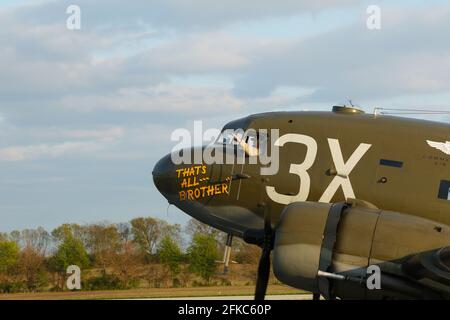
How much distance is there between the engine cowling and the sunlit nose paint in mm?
3513

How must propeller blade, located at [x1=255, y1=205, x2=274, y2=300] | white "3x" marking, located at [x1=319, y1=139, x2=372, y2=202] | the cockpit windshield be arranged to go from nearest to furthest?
propeller blade, located at [x1=255, y1=205, x2=274, y2=300] → white "3x" marking, located at [x1=319, y1=139, x2=372, y2=202] → the cockpit windshield

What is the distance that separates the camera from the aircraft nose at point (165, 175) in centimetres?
1875

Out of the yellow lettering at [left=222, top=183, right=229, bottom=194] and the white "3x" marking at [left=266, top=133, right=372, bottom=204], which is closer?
the white "3x" marking at [left=266, top=133, right=372, bottom=204]

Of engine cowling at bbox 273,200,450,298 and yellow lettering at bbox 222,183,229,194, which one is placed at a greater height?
yellow lettering at bbox 222,183,229,194

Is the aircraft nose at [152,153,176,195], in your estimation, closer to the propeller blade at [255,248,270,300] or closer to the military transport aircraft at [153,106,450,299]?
the military transport aircraft at [153,106,450,299]

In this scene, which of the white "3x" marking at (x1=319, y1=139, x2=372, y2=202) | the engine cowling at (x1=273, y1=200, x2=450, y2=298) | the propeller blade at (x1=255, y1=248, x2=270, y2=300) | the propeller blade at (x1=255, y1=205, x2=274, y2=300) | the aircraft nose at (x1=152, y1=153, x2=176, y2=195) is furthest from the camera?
the aircraft nose at (x1=152, y1=153, x2=176, y2=195)

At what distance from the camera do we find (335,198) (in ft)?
56.2

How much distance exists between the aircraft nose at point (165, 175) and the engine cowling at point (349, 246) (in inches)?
182

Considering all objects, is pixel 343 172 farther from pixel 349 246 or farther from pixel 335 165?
pixel 349 246

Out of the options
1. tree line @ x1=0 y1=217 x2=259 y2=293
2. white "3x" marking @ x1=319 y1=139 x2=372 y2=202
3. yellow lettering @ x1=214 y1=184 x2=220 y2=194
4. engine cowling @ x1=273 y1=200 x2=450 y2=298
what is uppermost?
white "3x" marking @ x1=319 y1=139 x2=372 y2=202

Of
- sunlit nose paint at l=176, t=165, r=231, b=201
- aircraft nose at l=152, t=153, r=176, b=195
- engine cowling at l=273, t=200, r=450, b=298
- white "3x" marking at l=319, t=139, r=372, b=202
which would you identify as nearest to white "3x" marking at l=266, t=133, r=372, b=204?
white "3x" marking at l=319, t=139, r=372, b=202

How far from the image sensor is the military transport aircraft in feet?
46.3
